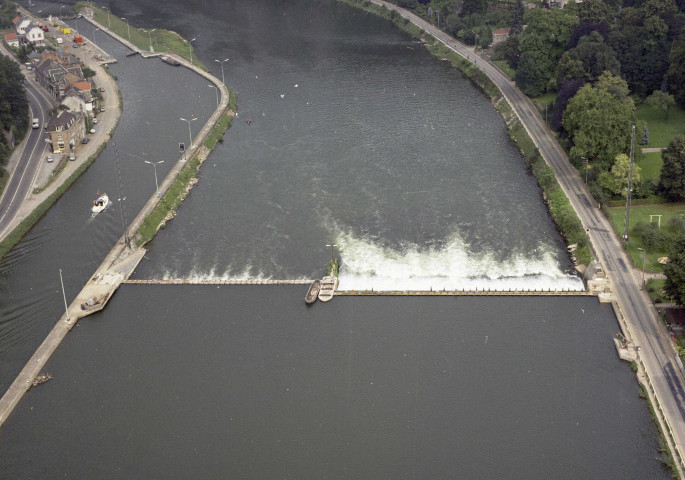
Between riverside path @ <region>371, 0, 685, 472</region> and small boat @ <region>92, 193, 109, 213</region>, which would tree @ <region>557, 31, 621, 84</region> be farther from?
small boat @ <region>92, 193, 109, 213</region>

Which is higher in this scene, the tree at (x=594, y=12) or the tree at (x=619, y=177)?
the tree at (x=594, y=12)

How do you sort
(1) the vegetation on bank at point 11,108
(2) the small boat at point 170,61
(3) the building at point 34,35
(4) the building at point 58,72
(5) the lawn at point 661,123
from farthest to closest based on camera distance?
(3) the building at point 34,35 → (2) the small boat at point 170,61 → (4) the building at point 58,72 → (1) the vegetation on bank at point 11,108 → (5) the lawn at point 661,123

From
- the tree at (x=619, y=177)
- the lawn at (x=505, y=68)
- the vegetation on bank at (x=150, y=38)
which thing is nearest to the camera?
the tree at (x=619, y=177)

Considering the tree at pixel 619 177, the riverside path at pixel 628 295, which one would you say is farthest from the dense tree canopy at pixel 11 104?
the tree at pixel 619 177

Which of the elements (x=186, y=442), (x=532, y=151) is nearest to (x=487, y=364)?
(x=186, y=442)

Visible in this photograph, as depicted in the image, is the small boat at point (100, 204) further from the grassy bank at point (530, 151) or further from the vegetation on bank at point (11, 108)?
the grassy bank at point (530, 151)

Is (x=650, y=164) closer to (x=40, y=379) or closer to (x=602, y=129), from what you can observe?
(x=602, y=129)
